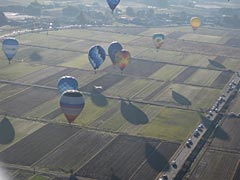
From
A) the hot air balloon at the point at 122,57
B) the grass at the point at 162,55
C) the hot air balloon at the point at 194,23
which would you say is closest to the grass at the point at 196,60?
the grass at the point at 162,55

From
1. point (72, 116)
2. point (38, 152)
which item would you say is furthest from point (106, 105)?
point (38, 152)

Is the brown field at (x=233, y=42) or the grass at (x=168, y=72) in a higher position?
the grass at (x=168, y=72)

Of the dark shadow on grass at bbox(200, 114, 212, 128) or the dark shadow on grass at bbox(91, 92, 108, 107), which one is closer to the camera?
the dark shadow on grass at bbox(200, 114, 212, 128)

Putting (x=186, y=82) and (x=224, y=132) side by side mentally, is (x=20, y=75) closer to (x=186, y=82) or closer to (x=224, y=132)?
(x=186, y=82)

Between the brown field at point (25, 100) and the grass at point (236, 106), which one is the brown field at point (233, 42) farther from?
the brown field at point (25, 100)

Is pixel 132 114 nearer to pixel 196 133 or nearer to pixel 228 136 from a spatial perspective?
pixel 196 133

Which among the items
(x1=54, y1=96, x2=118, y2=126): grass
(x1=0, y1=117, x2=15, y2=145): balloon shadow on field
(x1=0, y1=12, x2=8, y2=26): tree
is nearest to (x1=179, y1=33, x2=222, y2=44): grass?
(x1=0, y1=12, x2=8, y2=26): tree

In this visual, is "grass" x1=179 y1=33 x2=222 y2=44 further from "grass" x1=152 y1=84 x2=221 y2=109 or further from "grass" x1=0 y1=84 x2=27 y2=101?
"grass" x1=0 y1=84 x2=27 y2=101
